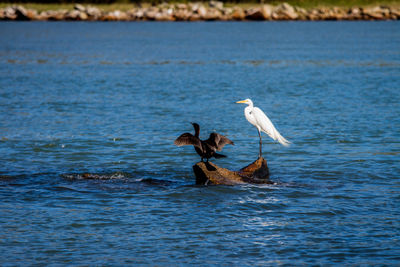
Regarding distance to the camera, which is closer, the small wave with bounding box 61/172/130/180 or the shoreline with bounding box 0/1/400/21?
the small wave with bounding box 61/172/130/180

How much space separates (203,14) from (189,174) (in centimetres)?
12367

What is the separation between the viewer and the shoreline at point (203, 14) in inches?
5389

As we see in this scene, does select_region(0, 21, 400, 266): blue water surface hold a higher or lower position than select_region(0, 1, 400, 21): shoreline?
lower

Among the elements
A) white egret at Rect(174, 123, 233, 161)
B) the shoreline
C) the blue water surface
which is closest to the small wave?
the blue water surface

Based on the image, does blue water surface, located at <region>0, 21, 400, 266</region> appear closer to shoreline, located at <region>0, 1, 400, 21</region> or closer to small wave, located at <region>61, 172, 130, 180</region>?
small wave, located at <region>61, 172, 130, 180</region>

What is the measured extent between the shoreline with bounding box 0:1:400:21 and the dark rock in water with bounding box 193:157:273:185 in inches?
4784

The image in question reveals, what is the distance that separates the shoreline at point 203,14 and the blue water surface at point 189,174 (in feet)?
319

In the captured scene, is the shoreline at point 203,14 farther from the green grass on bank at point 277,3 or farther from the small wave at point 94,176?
the small wave at point 94,176

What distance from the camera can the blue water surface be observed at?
38.8ft

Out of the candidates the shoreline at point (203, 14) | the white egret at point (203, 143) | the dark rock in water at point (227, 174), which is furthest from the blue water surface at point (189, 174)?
the shoreline at point (203, 14)

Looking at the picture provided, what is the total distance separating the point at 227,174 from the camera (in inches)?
603

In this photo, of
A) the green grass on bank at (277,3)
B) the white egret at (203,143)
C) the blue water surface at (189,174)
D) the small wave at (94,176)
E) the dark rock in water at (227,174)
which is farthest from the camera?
the green grass on bank at (277,3)

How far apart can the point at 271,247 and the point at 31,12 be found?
135314 mm

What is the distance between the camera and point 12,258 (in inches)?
443
